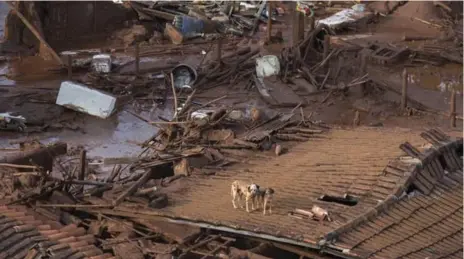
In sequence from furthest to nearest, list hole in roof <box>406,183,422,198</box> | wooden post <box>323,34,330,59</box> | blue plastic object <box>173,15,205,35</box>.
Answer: blue plastic object <box>173,15,205,35</box>, wooden post <box>323,34,330,59</box>, hole in roof <box>406,183,422,198</box>

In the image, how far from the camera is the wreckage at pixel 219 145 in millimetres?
11141

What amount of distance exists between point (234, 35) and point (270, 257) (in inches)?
884

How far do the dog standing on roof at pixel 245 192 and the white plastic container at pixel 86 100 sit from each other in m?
12.1

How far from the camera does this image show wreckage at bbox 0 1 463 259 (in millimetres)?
11141

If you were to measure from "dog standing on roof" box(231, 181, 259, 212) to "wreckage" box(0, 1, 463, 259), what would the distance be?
0.46 ft

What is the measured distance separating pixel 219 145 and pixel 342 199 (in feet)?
14.2

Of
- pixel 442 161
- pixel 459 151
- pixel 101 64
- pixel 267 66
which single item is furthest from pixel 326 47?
pixel 442 161

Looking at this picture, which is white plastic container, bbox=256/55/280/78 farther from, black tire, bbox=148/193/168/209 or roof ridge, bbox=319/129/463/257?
black tire, bbox=148/193/168/209

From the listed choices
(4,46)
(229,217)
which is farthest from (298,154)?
(4,46)

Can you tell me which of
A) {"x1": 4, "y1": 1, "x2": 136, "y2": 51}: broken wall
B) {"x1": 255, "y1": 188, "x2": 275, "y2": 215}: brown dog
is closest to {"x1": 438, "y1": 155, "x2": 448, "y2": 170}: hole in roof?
{"x1": 255, "y1": 188, "x2": 275, "y2": 215}: brown dog

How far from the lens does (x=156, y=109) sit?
24.6m

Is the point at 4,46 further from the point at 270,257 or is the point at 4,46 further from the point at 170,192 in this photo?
the point at 270,257

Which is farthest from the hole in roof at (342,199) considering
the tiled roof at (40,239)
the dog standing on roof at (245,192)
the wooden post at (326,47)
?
the wooden post at (326,47)

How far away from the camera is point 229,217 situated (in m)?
11.6
